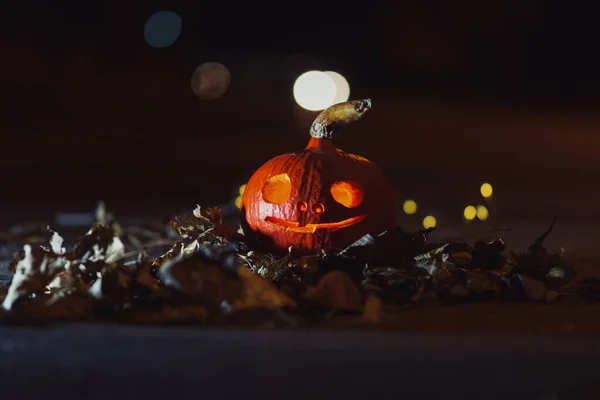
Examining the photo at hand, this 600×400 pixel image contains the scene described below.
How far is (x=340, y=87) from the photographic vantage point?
977 inches

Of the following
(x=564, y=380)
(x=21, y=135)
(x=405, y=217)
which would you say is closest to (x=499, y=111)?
(x=21, y=135)

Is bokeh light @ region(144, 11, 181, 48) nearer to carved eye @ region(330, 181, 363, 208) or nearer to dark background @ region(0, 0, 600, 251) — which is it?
dark background @ region(0, 0, 600, 251)

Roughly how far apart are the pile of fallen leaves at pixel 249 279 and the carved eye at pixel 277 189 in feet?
0.82

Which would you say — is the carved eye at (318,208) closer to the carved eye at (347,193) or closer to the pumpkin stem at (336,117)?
the carved eye at (347,193)

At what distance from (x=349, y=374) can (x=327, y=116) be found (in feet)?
6.12

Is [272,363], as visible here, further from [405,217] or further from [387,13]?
[387,13]

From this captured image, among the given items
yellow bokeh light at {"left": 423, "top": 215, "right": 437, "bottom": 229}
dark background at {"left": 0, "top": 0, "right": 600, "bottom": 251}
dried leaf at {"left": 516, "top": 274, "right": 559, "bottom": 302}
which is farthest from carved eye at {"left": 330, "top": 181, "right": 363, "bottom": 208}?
yellow bokeh light at {"left": 423, "top": 215, "right": 437, "bottom": 229}

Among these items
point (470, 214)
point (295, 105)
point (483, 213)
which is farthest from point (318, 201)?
point (295, 105)

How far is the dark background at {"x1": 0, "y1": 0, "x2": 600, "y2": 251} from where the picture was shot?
11.4 meters

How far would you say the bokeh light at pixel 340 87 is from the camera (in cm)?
2380

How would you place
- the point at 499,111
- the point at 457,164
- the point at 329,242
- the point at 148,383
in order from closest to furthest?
the point at 148,383 < the point at 329,242 < the point at 457,164 < the point at 499,111

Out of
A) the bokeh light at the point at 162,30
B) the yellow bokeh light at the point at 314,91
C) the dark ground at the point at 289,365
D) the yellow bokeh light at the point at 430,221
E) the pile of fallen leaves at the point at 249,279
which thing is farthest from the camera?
the bokeh light at the point at 162,30

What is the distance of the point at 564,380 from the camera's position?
282 cm

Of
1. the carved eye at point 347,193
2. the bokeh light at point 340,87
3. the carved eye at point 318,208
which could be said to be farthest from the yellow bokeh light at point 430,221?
the bokeh light at point 340,87
